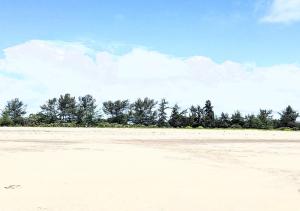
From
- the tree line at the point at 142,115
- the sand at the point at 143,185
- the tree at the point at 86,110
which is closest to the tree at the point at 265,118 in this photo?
the tree line at the point at 142,115

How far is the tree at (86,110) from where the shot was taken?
79006mm

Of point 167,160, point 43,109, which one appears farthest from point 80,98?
point 167,160

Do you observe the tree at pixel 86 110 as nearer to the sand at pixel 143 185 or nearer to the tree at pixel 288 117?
the tree at pixel 288 117

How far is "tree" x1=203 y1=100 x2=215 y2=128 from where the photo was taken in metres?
81.7

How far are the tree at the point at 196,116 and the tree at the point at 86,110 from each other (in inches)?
643

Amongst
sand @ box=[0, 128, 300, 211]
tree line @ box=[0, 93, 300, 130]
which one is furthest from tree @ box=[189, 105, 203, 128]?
sand @ box=[0, 128, 300, 211]

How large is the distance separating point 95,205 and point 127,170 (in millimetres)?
4641

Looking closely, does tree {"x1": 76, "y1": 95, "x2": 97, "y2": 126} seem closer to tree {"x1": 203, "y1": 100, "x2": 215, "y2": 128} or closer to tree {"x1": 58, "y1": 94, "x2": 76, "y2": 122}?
tree {"x1": 58, "y1": 94, "x2": 76, "y2": 122}

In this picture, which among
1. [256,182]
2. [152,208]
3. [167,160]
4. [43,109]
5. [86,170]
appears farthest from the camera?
[43,109]

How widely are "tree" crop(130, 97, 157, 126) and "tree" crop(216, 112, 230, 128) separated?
11031 millimetres

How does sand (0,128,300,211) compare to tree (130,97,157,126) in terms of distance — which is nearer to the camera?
sand (0,128,300,211)

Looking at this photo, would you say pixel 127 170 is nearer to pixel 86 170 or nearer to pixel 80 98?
pixel 86 170

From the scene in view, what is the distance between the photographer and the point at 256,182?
481 inches

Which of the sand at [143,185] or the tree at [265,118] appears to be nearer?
the sand at [143,185]
